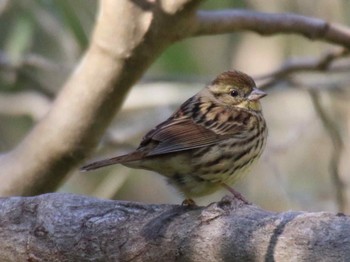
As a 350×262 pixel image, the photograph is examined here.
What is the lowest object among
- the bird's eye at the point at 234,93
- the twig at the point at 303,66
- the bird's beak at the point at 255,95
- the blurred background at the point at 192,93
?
the blurred background at the point at 192,93

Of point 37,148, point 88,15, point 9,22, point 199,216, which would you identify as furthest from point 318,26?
point 9,22

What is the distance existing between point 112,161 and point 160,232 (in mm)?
685

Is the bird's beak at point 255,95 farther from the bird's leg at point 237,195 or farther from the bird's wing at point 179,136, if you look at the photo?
the bird's leg at point 237,195

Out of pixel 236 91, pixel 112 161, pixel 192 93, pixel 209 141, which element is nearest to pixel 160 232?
pixel 112 161

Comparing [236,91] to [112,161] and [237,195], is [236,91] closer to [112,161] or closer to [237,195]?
[112,161]

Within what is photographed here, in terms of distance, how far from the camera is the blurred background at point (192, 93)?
5047 mm

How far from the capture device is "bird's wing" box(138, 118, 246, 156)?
3.39 m

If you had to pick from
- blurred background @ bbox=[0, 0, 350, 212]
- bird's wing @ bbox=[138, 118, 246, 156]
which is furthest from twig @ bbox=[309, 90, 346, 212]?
bird's wing @ bbox=[138, 118, 246, 156]

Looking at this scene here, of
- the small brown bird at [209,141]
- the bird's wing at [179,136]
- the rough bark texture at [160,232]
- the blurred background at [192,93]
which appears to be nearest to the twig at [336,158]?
the blurred background at [192,93]

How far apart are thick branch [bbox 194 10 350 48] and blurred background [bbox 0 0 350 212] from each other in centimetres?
47

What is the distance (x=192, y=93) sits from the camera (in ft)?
18.0

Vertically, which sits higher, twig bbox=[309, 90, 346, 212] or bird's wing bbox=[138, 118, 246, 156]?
twig bbox=[309, 90, 346, 212]

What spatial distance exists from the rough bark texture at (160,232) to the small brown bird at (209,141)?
1.63ft

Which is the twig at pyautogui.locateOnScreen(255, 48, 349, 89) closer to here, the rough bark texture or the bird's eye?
the bird's eye
